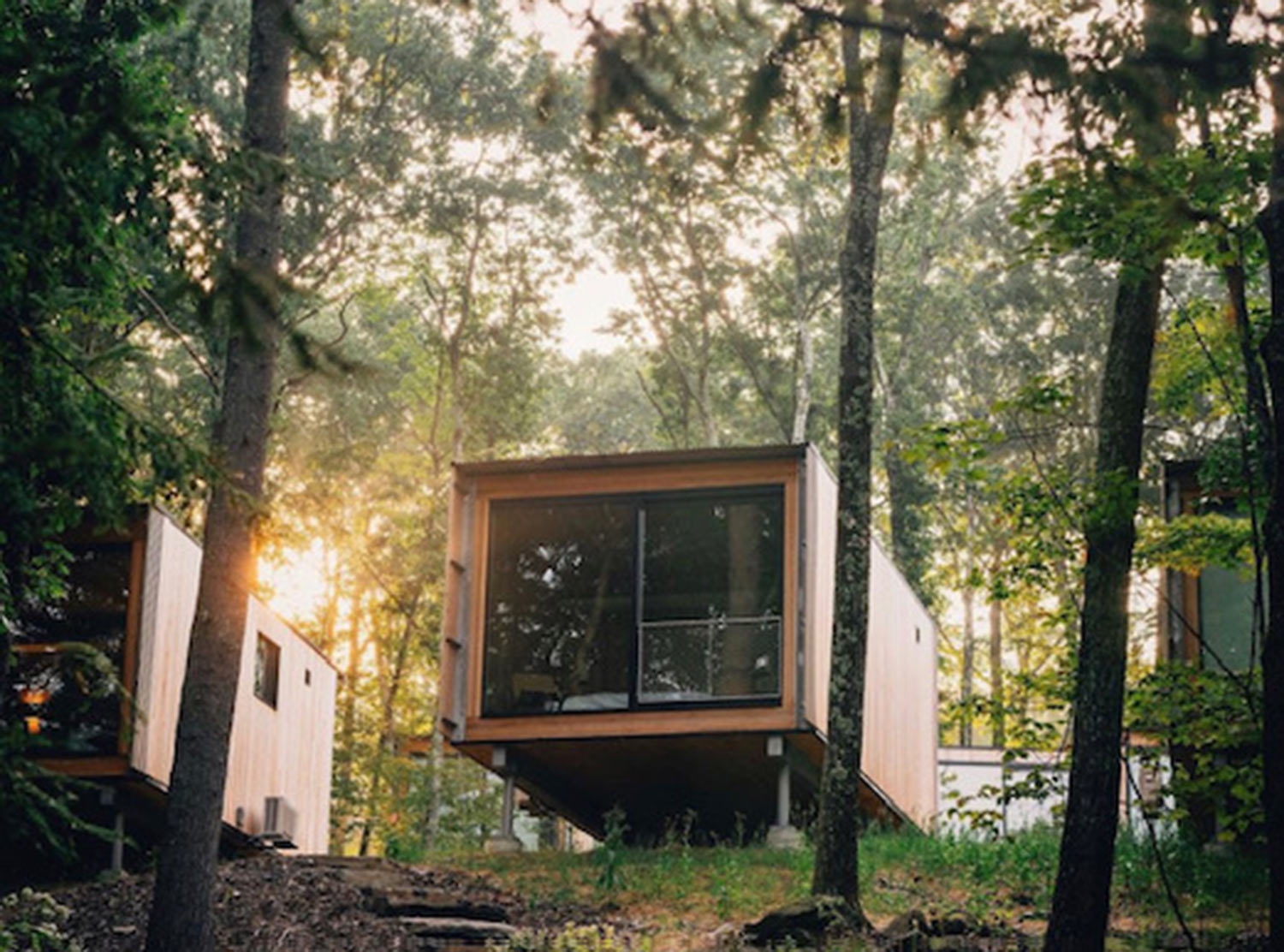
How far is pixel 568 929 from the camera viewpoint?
35.5 ft

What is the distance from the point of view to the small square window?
18.7 meters

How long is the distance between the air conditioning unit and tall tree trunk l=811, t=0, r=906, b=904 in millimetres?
8245

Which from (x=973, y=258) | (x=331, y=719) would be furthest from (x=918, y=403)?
(x=331, y=719)

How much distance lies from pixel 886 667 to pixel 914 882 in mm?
6489

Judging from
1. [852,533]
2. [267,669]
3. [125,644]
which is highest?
[852,533]

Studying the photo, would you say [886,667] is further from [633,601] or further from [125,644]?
[125,644]

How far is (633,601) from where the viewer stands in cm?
1659

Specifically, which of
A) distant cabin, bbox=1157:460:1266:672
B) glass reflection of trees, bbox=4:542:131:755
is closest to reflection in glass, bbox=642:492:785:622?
distant cabin, bbox=1157:460:1266:672

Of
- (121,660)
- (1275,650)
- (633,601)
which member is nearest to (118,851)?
(121,660)

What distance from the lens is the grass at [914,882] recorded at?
11516 mm

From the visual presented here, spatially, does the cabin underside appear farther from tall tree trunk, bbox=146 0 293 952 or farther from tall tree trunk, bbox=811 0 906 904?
tall tree trunk, bbox=146 0 293 952

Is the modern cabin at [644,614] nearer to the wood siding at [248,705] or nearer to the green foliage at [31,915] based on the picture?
the wood siding at [248,705]

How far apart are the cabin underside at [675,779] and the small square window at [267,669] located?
291cm

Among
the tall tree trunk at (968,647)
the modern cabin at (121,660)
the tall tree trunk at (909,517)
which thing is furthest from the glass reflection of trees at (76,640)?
the tall tree trunk at (968,647)
